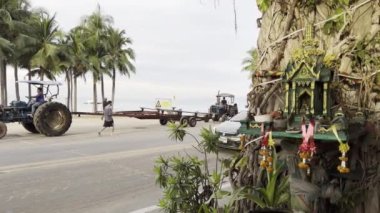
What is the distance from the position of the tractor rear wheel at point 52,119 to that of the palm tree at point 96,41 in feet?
84.7

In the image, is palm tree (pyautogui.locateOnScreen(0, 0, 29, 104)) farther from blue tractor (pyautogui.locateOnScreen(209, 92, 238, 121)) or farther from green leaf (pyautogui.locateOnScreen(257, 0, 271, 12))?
green leaf (pyautogui.locateOnScreen(257, 0, 271, 12))

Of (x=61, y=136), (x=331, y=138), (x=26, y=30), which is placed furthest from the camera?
(x=26, y=30)

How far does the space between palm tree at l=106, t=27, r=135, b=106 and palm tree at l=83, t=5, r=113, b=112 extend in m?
0.74

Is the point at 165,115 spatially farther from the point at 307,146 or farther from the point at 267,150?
the point at 307,146

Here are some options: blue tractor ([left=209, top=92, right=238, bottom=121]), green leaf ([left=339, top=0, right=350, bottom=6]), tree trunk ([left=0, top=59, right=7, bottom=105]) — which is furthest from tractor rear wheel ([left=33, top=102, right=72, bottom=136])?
tree trunk ([left=0, top=59, right=7, bottom=105])

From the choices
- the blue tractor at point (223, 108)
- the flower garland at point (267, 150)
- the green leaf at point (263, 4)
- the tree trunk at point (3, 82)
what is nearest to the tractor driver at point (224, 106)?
the blue tractor at point (223, 108)

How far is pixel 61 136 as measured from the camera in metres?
16.8

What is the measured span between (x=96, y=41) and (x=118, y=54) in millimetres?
3313

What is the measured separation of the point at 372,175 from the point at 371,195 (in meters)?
0.18

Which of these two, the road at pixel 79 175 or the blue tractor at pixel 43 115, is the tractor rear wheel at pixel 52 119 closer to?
the blue tractor at pixel 43 115

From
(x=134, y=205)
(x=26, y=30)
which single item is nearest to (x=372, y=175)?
(x=134, y=205)

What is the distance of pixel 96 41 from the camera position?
43.6m

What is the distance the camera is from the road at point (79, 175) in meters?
6.66

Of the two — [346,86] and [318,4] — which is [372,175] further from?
[318,4]
